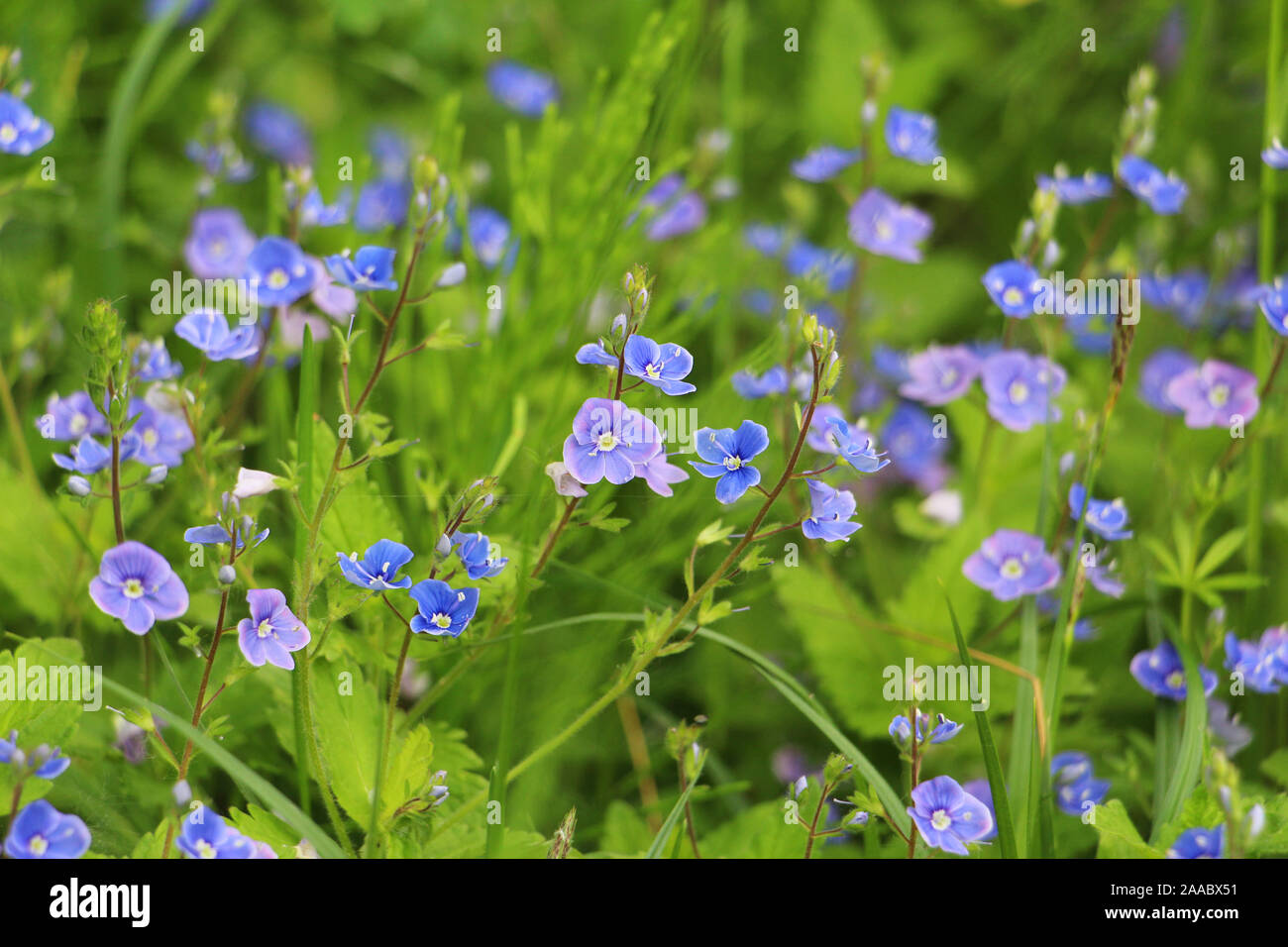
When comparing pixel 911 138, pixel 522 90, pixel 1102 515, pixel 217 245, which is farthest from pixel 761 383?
pixel 522 90

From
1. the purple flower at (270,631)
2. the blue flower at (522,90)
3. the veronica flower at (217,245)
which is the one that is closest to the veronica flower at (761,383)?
the purple flower at (270,631)

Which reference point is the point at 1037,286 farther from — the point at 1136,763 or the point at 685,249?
the point at 685,249

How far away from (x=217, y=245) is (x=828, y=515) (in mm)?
2039

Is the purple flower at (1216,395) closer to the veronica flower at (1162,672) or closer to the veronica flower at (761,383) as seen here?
the veronica flower at (1162,672)

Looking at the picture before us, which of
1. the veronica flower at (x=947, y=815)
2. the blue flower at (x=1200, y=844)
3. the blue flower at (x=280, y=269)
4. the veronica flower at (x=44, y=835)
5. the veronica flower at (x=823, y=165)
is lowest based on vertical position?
the blue flower at (x=1200, y=844)

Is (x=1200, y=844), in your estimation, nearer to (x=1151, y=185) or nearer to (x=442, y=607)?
(x=442, y=607)

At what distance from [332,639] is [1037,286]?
149cm

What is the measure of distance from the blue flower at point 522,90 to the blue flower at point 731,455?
7.93ft

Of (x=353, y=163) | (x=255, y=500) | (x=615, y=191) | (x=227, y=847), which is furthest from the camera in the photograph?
(x=353, y=163)

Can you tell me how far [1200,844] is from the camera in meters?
1.70

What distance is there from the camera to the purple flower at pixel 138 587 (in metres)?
1.63

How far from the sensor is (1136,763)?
219 centimetres

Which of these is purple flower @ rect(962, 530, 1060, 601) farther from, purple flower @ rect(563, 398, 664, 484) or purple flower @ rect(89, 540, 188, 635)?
purple flower @ rect(89, 540, 188, 635)
